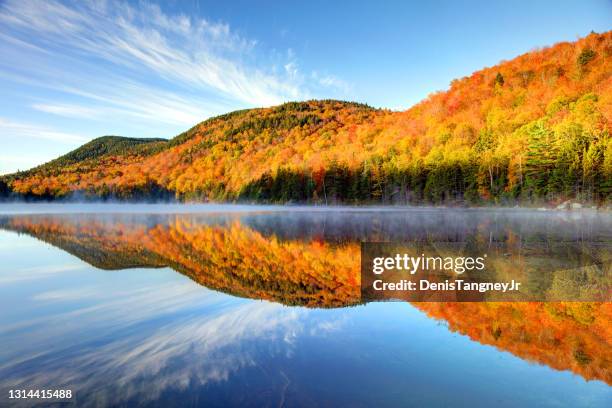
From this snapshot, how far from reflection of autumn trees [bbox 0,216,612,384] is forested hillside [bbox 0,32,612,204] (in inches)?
1819

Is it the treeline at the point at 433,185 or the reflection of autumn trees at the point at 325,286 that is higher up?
the treeline at the point at 433,185

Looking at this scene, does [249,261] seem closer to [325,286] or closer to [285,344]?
[325,286]

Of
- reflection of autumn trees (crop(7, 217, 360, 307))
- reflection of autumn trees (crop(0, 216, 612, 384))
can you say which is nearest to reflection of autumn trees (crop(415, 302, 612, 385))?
reflection of autumn trees (crop(0, 216, 612, 384))

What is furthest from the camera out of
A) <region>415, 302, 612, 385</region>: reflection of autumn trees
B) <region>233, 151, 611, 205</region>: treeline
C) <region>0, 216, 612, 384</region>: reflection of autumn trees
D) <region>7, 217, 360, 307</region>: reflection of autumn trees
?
<region>233, 151, 611, 205</region>: treeline

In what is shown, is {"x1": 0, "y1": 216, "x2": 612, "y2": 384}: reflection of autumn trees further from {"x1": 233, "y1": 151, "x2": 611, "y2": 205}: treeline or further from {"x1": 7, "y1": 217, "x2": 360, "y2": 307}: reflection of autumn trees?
{"x1": 233, "y1": 151, "x2": 611, "y2": 205}: treeline

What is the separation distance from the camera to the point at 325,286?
7754 mm

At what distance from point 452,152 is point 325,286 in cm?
5987

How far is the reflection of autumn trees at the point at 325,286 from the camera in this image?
474 centimetres

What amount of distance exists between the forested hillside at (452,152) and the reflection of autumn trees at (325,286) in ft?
152

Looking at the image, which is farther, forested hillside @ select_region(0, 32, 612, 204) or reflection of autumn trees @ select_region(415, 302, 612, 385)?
forested hillside @ select_region(0, 32, 612, 204)

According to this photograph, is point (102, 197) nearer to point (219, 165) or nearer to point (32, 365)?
point (219, 165)

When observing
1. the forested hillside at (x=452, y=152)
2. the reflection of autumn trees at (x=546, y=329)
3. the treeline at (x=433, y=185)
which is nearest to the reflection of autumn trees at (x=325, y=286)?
the reflection of autumn trees at (x=546, y=329)

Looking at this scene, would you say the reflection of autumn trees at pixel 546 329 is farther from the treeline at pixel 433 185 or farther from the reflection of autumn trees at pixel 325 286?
the treeline at pixel 433 185

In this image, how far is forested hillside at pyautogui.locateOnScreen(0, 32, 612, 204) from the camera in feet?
165
